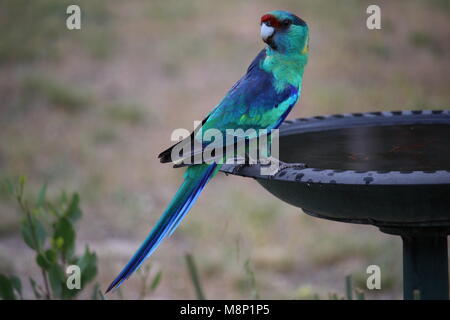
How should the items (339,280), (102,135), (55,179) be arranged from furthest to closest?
(102,135) → (55,179) → (339,280)

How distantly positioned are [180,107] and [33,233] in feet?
13.9

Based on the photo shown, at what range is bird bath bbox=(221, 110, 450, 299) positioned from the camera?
6.18 feet

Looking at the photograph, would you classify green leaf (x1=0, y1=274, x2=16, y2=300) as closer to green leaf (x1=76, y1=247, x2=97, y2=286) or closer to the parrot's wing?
green leaf (x1=76, y1=247, x2=97, y2=286)

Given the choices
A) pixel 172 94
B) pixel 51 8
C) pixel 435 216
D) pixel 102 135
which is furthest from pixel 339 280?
pixel 51 8

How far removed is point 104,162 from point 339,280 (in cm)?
246

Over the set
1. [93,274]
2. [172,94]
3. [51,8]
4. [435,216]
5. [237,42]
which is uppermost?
[51,8]

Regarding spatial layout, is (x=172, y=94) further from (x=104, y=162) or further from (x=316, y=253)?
(x=316, y=253)

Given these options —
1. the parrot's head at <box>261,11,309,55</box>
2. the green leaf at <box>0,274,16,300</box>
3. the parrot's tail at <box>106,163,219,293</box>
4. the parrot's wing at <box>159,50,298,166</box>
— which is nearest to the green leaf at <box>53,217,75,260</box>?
the green leaf at <box>0,274,16,300</box>

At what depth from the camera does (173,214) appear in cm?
228

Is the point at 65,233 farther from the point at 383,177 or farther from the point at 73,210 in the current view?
the point at 383,177

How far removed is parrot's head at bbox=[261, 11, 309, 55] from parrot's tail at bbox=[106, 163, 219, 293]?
21.5 inches

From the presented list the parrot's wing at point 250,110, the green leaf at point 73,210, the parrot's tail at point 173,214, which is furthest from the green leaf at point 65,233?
the parrot's wing at point 250,110

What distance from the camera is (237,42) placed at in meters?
8.06

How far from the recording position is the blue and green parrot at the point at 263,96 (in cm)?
234
